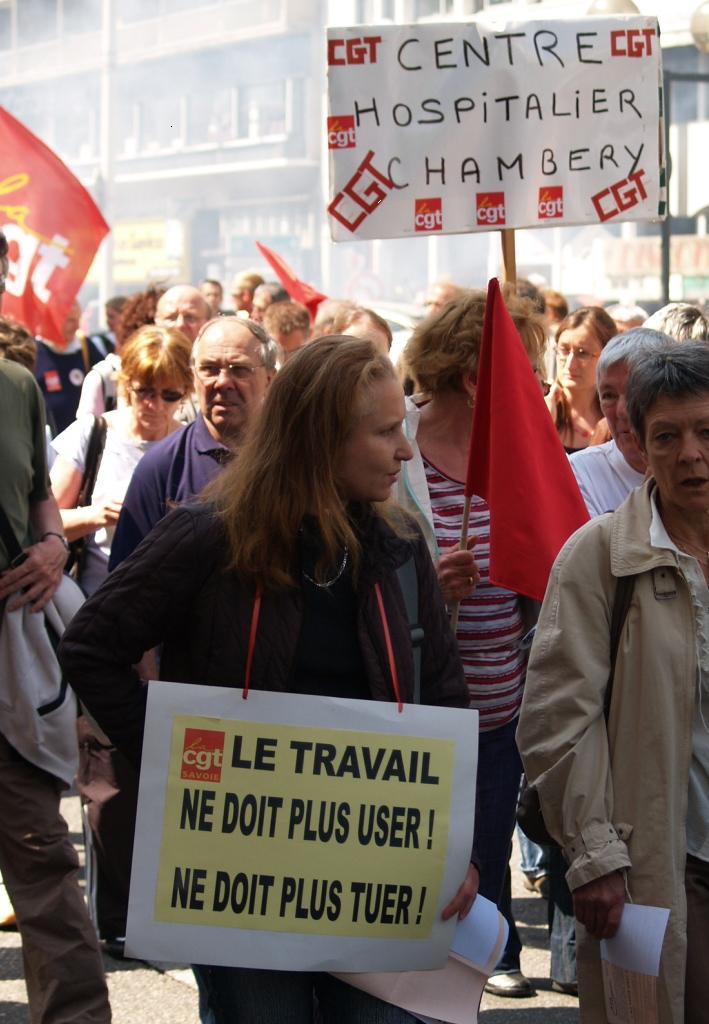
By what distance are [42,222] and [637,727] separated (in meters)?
5.50

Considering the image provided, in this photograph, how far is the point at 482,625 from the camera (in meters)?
4.07

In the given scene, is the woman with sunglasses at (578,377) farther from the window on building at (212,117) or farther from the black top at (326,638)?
the window on building at (212,117)

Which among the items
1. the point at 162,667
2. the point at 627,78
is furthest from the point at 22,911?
the point at 627,78

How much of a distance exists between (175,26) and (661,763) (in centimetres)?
3725

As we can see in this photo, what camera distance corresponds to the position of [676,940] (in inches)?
110

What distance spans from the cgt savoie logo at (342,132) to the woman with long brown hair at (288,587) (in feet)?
7.98

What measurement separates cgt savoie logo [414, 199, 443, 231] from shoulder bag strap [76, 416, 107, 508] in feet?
3.98

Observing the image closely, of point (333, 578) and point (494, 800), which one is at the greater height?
point (333, 578)

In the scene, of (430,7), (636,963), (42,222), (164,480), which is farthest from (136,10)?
(636,963)

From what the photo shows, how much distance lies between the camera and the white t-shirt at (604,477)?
4238 millimetres

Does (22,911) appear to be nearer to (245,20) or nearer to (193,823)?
(193,823)

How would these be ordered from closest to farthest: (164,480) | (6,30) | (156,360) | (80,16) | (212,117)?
1. (164,480)
2. (156,360)
3. (6,30)
4. (80,16)
5. (212,117)

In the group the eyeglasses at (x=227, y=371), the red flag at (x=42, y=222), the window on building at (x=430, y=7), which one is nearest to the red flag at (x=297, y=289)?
the red flag at (x=42, y=222)

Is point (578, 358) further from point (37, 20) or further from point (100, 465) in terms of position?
point (37, 20)
